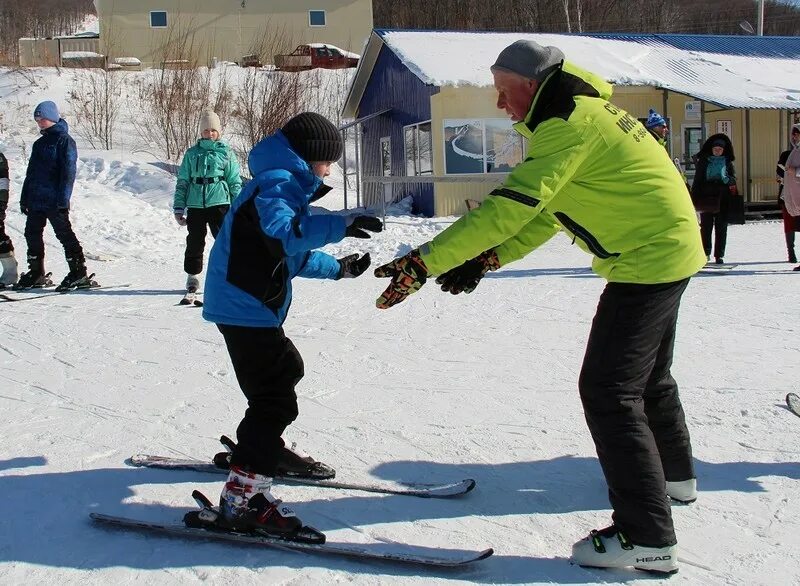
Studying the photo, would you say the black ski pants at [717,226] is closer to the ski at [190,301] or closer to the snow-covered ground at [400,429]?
the snow-covered ground at [400,429]

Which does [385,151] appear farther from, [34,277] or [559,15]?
[559,15]

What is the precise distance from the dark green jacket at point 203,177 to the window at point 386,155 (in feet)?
47.1

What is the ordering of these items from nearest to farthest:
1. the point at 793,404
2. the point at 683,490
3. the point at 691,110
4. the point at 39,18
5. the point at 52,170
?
1. the point at 683,490
2. the point at 793,404
3. the point at 52,170
4. the point at 691,110
5. the point at 39,18

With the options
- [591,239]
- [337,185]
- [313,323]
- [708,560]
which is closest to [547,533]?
[708,560]

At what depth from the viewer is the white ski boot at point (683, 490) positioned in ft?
9.31

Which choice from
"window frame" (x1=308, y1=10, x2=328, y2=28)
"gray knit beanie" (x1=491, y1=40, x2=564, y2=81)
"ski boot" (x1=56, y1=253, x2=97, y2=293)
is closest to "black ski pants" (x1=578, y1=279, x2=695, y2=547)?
"gray knit beanie" (x1=491, y1=40, x2=564, y2=81)

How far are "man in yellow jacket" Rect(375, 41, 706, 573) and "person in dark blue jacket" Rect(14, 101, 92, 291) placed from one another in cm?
623

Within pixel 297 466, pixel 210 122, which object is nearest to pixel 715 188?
pixel 210 122

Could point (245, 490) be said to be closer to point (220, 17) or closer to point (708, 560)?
point (708, 560)

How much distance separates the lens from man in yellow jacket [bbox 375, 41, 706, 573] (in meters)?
2.32

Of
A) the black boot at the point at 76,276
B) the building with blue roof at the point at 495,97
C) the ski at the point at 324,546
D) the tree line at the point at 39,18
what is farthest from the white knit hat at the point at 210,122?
the tree line at the point at 39,18

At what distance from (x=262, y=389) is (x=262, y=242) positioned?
0.51 metres

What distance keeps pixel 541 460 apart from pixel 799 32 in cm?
6047

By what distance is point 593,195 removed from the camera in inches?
94.6
